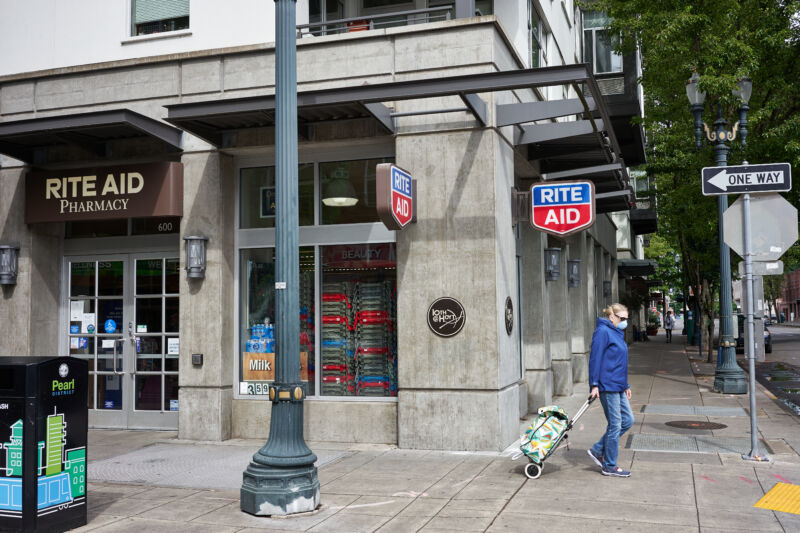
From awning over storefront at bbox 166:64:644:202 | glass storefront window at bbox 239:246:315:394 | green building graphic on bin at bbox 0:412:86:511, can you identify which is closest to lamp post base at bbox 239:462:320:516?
green building graphic on bin at bbox 0:412:86:511

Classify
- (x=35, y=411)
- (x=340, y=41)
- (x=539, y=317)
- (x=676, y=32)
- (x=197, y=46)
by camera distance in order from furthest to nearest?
(x=676, y=32) < (x=539, y=317) < (x=197, y=46) < (x=340, y=41) < (x=35, y=411)

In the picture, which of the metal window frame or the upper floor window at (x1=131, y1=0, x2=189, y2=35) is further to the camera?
the upper floor window at (x1=131, y1=0, x2=189, y2=35)

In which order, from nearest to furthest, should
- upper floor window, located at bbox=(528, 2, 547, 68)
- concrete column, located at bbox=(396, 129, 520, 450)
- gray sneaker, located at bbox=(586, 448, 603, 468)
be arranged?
gray sneaker, located at bbox=(586, 448, 603, 468)
concrete column, located at bbox=(396, 129, 520, 450)
upper floor window, located at bbox=(528, 2, 547, 68)

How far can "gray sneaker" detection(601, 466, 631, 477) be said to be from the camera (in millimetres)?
7791

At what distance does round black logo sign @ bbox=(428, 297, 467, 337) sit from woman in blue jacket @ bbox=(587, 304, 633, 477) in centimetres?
203

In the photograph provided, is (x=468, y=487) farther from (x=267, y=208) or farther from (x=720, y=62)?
(x=720, y=62)

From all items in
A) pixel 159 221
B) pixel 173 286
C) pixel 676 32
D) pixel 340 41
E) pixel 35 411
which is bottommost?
pixel 35 411

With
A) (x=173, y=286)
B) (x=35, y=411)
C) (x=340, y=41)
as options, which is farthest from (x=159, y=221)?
(x=35, y=411)

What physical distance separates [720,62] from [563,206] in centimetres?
951

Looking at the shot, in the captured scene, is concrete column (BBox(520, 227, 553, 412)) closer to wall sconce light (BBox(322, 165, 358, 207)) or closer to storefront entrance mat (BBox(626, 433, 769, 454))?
storefront entrance mat (BBox(626, 433, 769, 454))

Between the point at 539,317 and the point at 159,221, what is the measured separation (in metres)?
6.69

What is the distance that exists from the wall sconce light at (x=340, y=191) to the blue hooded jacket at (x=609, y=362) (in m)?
4.16

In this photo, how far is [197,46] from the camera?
445 inches

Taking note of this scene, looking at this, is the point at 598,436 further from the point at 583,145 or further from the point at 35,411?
the point at 35,411
